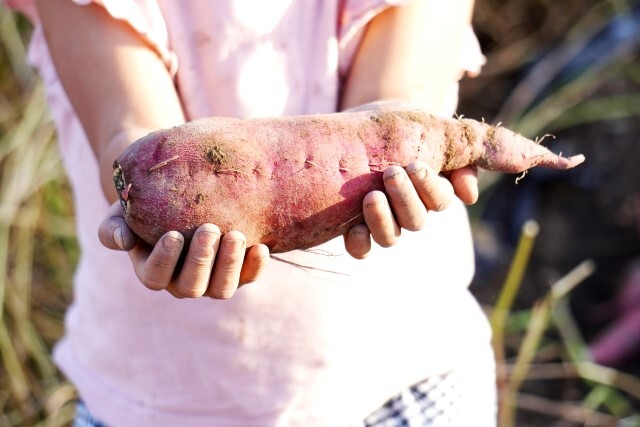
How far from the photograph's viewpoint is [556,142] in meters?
2.13

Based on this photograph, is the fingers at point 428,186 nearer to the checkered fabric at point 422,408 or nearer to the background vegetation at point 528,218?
the checkered fabric at point 422,408

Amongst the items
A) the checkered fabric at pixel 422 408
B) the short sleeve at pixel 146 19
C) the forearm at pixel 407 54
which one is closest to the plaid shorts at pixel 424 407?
the checkered fabric at pixel 422 408

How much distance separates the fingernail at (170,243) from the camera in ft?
2.33

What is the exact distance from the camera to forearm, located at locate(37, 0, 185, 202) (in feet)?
2.80

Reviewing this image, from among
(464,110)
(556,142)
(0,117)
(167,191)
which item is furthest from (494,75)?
(167,191)

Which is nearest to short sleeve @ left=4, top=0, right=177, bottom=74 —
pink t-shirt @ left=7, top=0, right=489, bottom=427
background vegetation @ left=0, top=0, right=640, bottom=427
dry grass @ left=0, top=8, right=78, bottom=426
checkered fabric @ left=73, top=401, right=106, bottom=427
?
pink t-shirt @ left=7, top=0, right=489, bottom=427

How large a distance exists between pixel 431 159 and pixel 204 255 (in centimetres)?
28

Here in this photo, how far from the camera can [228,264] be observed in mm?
716

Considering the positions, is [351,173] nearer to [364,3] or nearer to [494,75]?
[364,3]

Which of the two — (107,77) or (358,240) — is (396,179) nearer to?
(358,240)

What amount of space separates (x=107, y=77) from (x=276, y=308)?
322 mm

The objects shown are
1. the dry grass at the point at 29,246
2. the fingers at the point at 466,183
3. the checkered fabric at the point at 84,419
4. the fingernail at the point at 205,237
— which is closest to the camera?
the fingernail at the point at 205,237

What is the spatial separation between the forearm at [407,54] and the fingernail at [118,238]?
33cm

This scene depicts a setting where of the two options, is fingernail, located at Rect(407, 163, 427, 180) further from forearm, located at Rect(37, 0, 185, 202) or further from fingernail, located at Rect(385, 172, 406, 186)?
forearm, located at Rect(37, 0, 185, 202)
